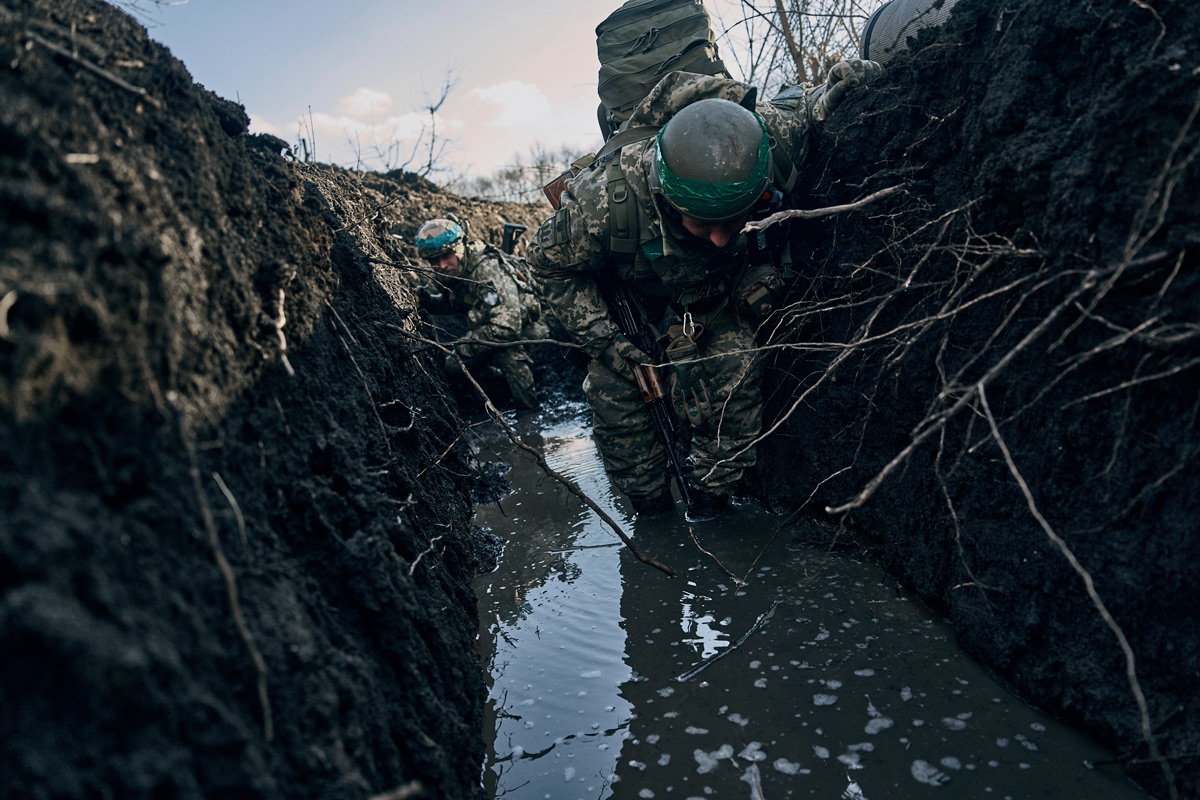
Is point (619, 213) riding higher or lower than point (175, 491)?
higher

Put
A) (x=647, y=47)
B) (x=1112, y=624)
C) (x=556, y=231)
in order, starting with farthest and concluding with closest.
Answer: (x=647, y=47) < (x=556, y=231) < (x=1112, y=624)

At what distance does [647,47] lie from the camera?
12.8ft

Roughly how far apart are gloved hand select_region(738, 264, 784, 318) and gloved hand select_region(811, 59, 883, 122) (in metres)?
0.71

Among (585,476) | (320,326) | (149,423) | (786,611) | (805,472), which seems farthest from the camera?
(585,476)

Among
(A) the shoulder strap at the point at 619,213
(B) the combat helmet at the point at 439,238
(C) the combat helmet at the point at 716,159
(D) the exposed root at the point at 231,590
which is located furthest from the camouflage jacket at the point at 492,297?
(D) the exposed root at the point at 231,590

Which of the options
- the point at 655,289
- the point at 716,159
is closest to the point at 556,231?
the point at 655,289

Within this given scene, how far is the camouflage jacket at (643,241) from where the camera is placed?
3121 millimetres

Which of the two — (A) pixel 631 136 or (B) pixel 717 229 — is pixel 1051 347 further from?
(A) pixel 631 136

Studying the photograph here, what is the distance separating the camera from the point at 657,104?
Answer: 337 centimetres

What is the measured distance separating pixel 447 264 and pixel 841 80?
4373 millimetres

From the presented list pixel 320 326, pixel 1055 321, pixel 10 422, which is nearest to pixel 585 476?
pixel 320 326

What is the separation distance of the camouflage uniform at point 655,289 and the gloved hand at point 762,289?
0.19 feet

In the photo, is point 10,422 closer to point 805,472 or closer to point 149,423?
point 149,423

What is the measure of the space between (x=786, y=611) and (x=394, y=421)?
1686mm
